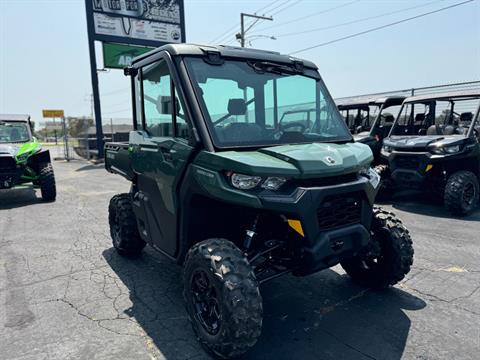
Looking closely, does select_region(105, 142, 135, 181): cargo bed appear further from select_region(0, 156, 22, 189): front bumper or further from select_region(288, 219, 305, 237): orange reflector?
select_region(0, 156, 22, 189): front bumper

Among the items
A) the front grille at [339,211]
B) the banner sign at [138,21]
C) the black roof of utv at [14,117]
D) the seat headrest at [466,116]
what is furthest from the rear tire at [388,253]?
the banner sign at [138,21]

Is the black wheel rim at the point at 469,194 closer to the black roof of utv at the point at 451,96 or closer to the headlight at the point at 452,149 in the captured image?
the headlight at the point at 452,149

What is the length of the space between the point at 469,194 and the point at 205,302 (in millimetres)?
6180

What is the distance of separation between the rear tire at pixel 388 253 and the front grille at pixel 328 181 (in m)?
0.90

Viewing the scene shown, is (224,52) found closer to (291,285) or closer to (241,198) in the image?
(241,198)

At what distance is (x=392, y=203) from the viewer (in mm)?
8055

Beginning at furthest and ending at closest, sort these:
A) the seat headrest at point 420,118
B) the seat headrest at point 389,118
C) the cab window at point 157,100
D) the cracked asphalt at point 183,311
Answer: the seat headrest at point 389,118 < the seat headrest at point 420,118 < the cab window at point 157,100 < the cracked asphalt at point 183,311

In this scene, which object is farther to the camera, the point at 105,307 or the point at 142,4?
the point at 142,4

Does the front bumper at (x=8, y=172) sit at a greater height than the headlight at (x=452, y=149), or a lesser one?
lesser

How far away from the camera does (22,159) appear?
8461 mm

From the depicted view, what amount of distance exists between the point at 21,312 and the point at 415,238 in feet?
16.9

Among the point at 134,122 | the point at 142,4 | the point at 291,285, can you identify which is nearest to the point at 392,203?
the point at 291,285

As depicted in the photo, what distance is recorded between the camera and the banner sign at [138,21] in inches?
721

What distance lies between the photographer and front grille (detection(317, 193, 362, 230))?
8.88 ft
